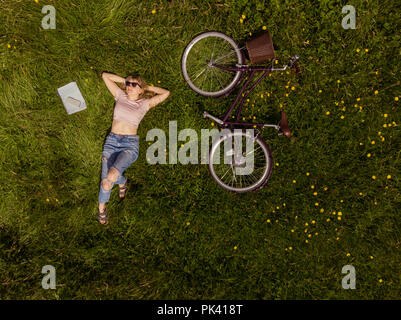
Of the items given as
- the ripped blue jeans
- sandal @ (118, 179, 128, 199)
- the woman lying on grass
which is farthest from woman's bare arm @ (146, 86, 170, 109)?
sandal @ (118, 179, 128, 199)

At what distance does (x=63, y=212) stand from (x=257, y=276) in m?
4.08

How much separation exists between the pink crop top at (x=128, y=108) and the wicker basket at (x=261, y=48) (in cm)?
208

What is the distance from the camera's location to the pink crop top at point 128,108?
434 centimetres

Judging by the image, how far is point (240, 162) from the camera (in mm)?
4414

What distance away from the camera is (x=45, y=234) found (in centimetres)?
470

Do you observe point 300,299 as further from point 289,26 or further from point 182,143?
point 289,26

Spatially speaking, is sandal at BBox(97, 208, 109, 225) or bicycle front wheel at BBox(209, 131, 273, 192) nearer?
bicycle front wheel at BBox(209, 131, 273, 192)

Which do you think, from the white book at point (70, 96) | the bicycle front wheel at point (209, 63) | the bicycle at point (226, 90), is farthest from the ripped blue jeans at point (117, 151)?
the bicycle front wheel at point (209, 63)

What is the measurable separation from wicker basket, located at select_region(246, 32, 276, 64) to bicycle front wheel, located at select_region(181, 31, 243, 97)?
1.56 feet

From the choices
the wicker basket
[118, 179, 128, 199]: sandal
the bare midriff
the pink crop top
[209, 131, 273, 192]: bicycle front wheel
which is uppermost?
the wicker basket

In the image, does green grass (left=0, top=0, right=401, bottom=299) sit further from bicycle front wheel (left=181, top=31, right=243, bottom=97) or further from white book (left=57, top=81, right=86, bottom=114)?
bicycle front wheel (left=181, top=31, right=243, bottom=97)

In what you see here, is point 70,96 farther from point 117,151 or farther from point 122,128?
point 117,151

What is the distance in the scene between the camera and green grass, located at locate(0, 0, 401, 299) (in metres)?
4.55
